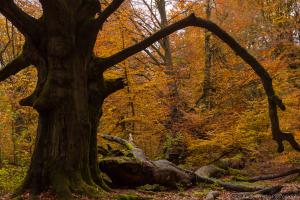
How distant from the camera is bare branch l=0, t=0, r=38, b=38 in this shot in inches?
279

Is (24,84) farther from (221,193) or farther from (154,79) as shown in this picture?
(221,193)

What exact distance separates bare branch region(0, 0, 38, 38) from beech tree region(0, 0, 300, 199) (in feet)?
0.06

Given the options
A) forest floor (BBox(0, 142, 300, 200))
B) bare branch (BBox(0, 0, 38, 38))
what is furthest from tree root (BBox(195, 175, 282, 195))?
bare branch (BBox(0, 0, 38, 38))

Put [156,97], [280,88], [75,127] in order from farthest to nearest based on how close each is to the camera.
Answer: [156,97]
[280,88]
[75,127]

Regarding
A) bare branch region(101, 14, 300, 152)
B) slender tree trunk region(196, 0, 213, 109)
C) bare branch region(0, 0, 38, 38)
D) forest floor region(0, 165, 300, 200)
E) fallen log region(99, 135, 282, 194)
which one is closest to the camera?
bare branch region(0, 0, 38, 38)

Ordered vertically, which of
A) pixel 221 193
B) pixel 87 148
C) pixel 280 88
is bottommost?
pixel 221 193

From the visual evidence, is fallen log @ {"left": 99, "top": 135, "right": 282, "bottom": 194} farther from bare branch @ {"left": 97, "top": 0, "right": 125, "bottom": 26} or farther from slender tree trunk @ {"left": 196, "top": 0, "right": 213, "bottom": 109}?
slender tree trunk @ {"left": 196, "top": 0, "right": 213, "bottom": 109}

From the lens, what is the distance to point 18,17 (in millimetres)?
7453

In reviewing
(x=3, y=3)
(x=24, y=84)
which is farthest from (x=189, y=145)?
(x=3, y=3)

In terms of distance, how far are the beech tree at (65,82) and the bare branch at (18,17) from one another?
0.02 metres

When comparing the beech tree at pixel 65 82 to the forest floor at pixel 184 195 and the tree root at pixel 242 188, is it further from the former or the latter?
the tree root at pixel 242 188

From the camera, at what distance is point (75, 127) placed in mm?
7848

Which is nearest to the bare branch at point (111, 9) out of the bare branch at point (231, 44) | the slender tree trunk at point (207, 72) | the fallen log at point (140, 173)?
the bare branch at point (231, 44)

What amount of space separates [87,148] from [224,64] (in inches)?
588
